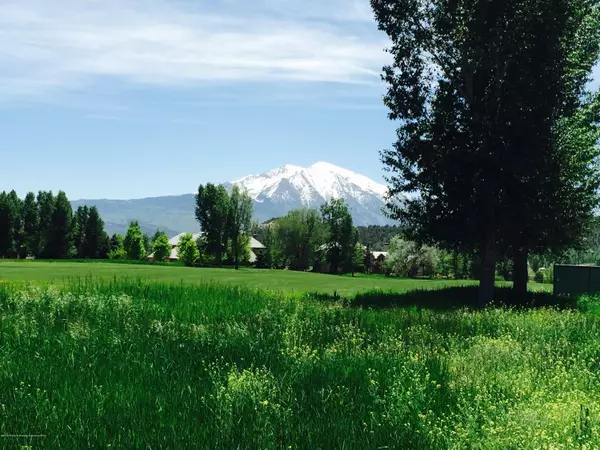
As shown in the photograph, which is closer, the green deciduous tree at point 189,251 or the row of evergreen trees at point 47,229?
the row of evergreen trees at point 47,229

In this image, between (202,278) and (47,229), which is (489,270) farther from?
(47,229)

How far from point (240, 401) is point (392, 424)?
1862 mm

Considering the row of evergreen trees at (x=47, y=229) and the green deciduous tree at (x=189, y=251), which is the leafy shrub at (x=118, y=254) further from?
the green deciduous tree at (x=189, y=251)

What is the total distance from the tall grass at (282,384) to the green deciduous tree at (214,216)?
87.1 meters

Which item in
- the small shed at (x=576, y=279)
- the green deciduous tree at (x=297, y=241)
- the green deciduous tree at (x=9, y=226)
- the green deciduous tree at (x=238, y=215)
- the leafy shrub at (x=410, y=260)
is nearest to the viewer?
the small shed at (x=576, y=279)

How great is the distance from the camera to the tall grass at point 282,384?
6047 millimetres

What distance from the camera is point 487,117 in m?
23.9

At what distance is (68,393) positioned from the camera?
7246mm

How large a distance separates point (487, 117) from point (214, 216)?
Answer: 3232 inches

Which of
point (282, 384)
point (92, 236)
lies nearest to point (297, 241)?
point (92, 236)

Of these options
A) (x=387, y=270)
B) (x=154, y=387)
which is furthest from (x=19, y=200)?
(x=154, y=387)

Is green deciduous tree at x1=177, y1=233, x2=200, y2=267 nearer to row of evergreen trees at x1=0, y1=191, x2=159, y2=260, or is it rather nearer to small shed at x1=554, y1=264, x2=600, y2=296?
row of evergreen trees at x1=0, y1=191, x2=159, y2=260

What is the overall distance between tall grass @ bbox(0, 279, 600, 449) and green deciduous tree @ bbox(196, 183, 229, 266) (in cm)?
8711

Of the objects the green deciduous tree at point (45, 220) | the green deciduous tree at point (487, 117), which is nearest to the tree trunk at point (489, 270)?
the green deciduous tree at point (487, 117)
